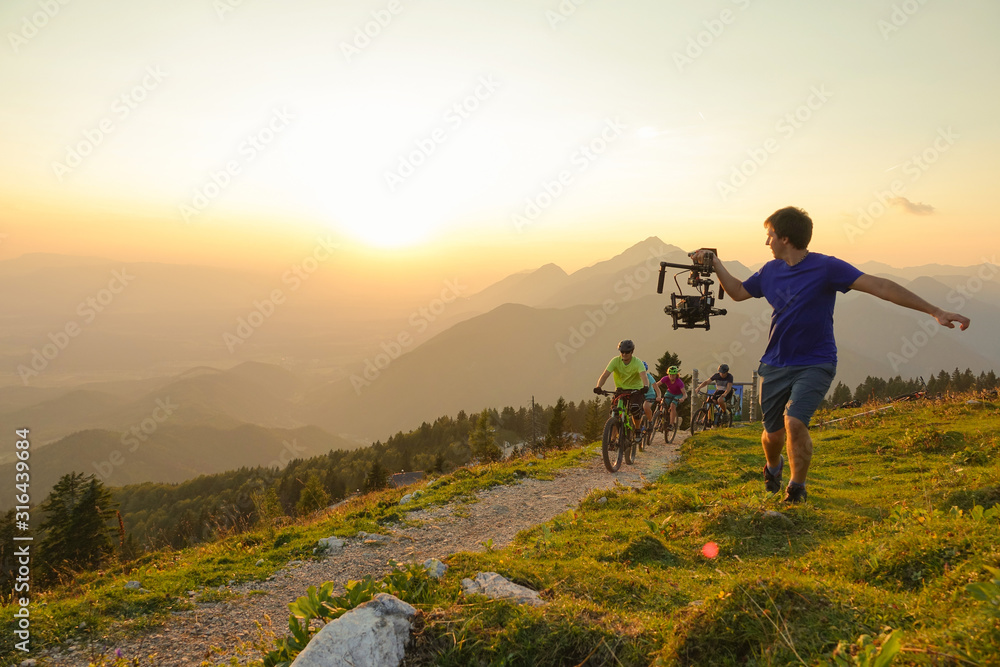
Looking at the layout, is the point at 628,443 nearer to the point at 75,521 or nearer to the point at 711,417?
the point at 711,417

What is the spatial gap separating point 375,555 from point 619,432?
715 cm

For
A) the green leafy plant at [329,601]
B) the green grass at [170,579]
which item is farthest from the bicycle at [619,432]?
the green leafy plant at [329,601]

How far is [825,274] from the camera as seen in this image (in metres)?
5.16

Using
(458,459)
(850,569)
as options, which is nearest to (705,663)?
(850,569)

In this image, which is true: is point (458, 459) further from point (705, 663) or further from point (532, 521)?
point (705, 663)

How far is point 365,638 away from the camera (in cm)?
289

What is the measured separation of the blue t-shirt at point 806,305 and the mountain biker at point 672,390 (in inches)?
460

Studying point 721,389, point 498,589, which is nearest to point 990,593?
point 498,589

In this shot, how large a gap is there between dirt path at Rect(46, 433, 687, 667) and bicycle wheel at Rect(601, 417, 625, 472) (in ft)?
0.97

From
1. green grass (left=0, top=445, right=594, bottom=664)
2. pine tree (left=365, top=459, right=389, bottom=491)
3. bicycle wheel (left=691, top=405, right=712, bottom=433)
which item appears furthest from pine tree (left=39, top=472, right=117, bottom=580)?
bicycle wheel (left=691, top=405, right=712, bottom=433)

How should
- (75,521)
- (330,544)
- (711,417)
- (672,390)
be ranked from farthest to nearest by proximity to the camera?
(75,521) → (711,417) → (672,390) → (330,544)

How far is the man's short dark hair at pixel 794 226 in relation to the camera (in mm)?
5367

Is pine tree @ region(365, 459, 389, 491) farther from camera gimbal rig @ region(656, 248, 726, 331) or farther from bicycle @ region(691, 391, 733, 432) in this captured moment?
camera gimbal rig @ region(656, 248, 726, 331)

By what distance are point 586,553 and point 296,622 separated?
3.68 meters
